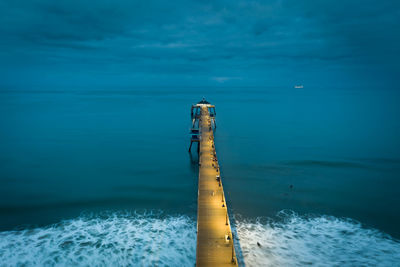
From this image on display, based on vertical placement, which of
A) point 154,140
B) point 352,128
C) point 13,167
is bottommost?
point 13,167

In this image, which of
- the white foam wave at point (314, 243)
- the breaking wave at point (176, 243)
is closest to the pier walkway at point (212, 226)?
the breaking wave at point (176, 243)

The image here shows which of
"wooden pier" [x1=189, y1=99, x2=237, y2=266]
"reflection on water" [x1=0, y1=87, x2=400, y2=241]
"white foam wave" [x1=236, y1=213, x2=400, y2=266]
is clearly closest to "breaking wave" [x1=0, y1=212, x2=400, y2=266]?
"white foam wave" [x1=236, y1=213, x2=400, y2=266]

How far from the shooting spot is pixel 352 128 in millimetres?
68438

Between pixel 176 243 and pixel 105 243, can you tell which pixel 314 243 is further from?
pixel 105 243

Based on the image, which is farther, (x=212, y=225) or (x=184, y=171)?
(x=184, y=171)

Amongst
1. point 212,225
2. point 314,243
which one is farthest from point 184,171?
point 314,243

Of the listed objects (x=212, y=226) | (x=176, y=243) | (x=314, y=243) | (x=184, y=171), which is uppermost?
(x=184, y=171)

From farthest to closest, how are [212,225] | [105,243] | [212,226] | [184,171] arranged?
[184,171], [105,243], [212,225], [212,226]

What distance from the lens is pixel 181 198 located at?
29.3m

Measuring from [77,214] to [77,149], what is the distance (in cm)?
2544

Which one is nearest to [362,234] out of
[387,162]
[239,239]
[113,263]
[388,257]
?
[388,257]

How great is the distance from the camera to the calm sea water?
2023cm

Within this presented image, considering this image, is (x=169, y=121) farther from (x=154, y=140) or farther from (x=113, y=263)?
(x=113, y=263)

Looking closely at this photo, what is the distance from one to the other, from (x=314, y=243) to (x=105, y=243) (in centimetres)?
1792
